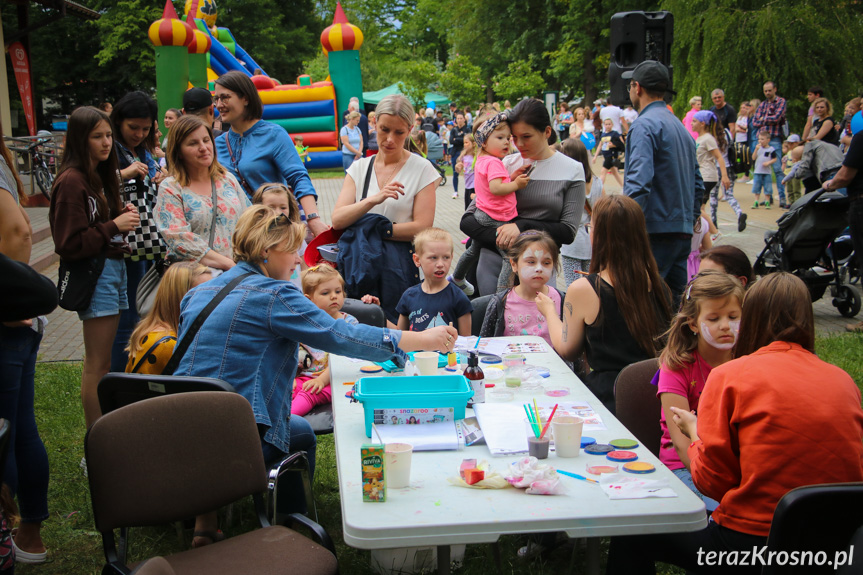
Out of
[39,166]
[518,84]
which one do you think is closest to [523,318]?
[39,166]

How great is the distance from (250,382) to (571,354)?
147 centimetres

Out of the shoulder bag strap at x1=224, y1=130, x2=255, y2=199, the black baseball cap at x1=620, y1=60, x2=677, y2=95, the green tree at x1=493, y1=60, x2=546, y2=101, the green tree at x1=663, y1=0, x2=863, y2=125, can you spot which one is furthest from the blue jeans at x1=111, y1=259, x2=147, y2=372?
the green tree at x1=493, y1=60, x2=546, y2=101

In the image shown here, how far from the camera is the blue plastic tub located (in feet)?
8.66

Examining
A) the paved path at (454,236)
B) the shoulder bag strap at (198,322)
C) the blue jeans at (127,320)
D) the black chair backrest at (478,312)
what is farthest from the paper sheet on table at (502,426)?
the paved path at (454,236)

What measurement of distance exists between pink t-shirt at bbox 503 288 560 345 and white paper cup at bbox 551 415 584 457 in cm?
166

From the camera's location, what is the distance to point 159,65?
47.2 feet

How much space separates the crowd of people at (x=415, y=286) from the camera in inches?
88.9

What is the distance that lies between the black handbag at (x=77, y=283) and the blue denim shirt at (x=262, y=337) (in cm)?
109

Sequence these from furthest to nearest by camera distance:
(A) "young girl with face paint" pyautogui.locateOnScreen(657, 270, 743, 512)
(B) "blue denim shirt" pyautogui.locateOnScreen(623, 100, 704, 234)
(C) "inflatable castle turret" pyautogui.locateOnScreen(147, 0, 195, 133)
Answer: (C) "inflatable castle turret" pyautogui.locateOnScreen(147, 0, 195, 133), (B) "blue denim shirt" pyautogui.locateOnScreen(623, 100, 704, 234), (A) "young girl with face paint" pyautogui.locateOnScreen(657, 270, 743, 512)

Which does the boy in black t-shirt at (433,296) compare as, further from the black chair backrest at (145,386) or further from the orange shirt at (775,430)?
the orange shirt at (775,430)

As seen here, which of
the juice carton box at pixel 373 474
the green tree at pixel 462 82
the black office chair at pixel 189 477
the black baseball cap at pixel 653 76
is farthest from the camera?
the green tree at pixel 462 82

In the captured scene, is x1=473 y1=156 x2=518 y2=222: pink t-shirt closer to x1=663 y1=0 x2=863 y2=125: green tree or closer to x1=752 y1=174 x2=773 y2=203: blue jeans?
x1=752 y1=174 x2=773 y2=203: blue jeans

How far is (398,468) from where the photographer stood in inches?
87.0

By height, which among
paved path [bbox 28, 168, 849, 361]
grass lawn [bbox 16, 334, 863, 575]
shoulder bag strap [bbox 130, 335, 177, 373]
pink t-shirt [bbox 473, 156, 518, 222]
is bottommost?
paved path [bbox 28, 168, 849, 361]
